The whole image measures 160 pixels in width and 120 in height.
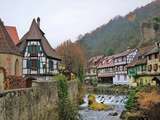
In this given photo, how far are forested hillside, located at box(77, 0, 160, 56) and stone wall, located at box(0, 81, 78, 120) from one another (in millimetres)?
95716

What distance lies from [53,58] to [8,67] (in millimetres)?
25378

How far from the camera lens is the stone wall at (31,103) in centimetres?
1398

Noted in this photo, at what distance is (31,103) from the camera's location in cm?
1794

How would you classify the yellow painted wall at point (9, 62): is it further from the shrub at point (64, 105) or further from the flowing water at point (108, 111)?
the flowing water at point (108, 111)

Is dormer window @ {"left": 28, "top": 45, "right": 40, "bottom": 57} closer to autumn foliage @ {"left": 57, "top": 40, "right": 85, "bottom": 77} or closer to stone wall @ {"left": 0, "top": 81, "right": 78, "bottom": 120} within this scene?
autumn foliage @ {"left": 57, "top": 40, "right": 85, "bottom": 77}

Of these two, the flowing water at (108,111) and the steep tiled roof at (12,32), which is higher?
the steep tiled roof at (12,32)

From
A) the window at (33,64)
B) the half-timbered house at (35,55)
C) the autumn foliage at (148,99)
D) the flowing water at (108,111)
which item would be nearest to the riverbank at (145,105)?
the autumn foliage at (148,99)

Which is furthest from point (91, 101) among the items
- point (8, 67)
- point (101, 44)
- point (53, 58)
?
point (101, 44)

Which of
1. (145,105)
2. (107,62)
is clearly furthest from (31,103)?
(107,62)

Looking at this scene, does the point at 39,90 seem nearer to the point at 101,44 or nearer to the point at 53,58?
the point at 53,58

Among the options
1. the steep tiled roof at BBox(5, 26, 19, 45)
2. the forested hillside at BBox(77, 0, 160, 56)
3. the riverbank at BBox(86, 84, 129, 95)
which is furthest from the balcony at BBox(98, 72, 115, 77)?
the steep tiled roof at BBox(5, 26, 19, 45)

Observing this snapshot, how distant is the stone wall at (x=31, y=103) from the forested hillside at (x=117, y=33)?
3768 inches

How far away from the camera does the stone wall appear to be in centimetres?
1398

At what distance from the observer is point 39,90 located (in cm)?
2022
